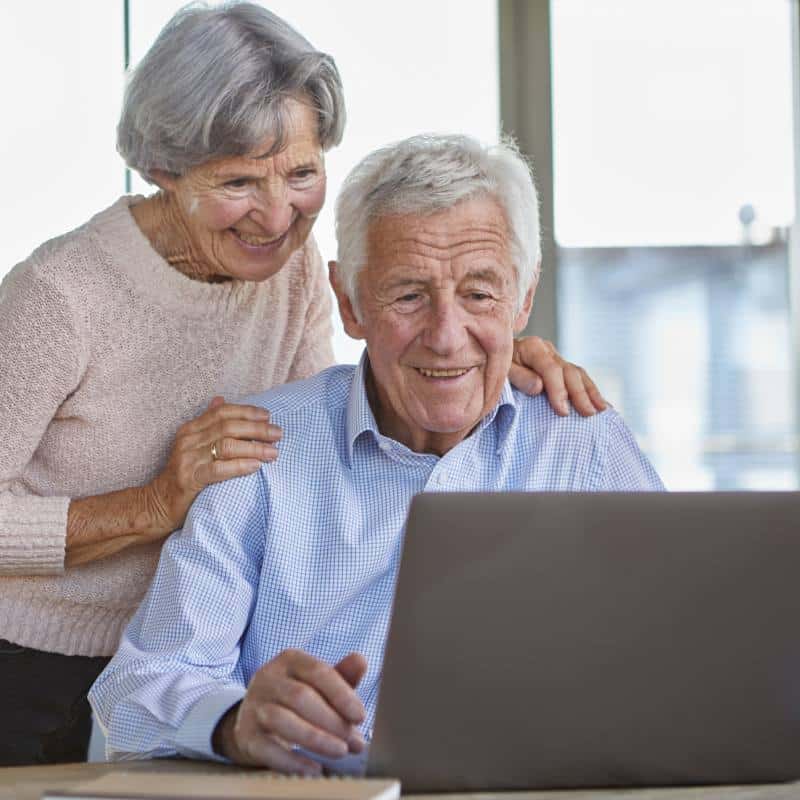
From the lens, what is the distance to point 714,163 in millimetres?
3723

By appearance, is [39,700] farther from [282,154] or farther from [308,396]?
[282,154]

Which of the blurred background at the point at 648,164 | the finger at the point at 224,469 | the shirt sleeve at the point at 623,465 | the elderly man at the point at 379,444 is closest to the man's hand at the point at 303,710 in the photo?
the elderly man at the point at 379,444

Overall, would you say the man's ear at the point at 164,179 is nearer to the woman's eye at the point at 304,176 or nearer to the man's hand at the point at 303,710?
the woman's eye at the point at 304,176

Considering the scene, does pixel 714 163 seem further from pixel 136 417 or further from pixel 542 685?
pixel 542 685

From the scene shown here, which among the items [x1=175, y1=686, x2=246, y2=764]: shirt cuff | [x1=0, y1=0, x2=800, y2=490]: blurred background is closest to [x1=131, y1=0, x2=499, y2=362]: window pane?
[x1=0, y1=0, x2=800, y2=490]: blurred background

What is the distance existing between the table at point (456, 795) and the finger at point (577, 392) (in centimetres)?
76

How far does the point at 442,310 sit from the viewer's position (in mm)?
1707

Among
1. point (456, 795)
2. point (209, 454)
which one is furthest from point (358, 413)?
point (456, 795)

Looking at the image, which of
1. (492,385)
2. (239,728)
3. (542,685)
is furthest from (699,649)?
(492,385)

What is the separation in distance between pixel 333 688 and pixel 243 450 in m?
0.62

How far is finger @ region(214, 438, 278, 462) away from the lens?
172 cm

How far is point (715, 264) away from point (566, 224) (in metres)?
Answer: 0.49

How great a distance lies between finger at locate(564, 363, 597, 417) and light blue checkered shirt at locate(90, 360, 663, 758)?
16 millimetres

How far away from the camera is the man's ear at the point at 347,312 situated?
1.82 m
